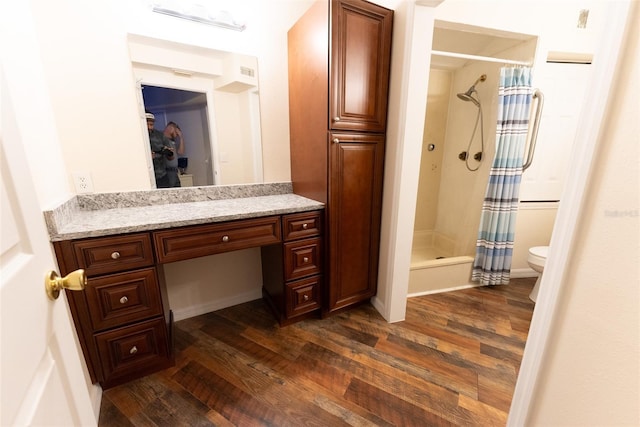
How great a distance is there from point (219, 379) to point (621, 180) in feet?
5.68

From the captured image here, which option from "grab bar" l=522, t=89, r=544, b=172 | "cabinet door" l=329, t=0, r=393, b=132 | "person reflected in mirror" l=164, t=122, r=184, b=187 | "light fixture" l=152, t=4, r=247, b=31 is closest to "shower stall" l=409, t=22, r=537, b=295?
"grab bar" l=522, t=89, r=544, b=172

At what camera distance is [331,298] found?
1.80 meters

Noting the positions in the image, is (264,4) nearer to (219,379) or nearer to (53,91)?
(53,91)

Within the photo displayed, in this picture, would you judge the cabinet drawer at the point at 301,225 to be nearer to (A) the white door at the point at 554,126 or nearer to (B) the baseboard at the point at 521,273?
(A) the white door at the point at 554,126

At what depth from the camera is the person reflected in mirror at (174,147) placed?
5.22 feet

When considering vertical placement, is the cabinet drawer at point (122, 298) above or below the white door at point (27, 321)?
below

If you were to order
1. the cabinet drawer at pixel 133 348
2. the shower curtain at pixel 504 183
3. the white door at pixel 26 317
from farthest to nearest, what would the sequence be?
the shower curtain at pixel 504 183, the cabinet drawer at pixel 133 348, the white door at pixel 26 317

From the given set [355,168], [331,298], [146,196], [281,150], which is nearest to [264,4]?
[281,150]

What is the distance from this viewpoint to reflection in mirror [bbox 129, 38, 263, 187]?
4.95 ft

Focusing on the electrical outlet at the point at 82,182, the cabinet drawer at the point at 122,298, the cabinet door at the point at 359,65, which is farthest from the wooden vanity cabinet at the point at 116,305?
the cabinet door at the point at 359,65

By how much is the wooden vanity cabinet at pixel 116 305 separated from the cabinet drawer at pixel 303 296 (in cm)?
73

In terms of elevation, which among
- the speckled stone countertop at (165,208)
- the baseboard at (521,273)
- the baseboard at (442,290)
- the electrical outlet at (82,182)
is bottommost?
the baseboard at (442,290)

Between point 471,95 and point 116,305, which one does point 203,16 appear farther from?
point 471,95

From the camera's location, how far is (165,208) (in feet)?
5.08
